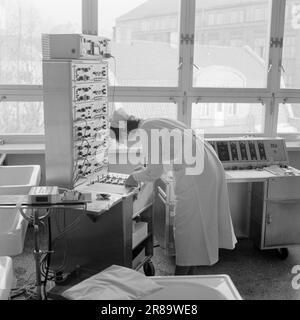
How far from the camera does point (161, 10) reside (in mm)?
4012

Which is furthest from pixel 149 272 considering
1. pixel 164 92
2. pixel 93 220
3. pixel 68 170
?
pixel 164 92

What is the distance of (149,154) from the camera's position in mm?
2742

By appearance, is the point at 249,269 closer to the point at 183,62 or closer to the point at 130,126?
the point at 130,126

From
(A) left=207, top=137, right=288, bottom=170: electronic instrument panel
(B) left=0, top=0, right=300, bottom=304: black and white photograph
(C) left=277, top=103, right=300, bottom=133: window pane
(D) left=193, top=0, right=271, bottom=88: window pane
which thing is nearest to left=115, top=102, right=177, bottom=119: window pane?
(B) left=0, top=0, right=300, bottom=304: black and white photograph

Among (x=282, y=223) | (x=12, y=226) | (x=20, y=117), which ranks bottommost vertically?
(x=282, y=223)

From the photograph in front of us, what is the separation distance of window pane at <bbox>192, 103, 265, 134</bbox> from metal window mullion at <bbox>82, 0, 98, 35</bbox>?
1.14 meters

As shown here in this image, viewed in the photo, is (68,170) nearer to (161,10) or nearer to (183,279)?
(183,279)

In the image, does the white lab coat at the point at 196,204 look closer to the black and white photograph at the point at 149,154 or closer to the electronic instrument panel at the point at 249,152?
the black and white photograph at the point at 149,154

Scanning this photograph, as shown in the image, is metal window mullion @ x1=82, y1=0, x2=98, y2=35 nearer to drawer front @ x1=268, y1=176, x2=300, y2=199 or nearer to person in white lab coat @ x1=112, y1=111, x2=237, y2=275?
person in white lab coat @ x1=112, y1=111, x2=237, y2=275

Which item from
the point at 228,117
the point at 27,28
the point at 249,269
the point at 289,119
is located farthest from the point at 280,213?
the point at 27,28

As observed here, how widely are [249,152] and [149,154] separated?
1.21 meters

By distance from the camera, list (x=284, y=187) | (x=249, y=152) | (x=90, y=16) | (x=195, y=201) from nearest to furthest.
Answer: (x=195, y=201)
(x=284, y=187)
(x=249, y=152)
(x=90, y=16)

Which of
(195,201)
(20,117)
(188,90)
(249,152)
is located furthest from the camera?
(188,90)

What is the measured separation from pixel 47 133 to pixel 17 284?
1.03m
